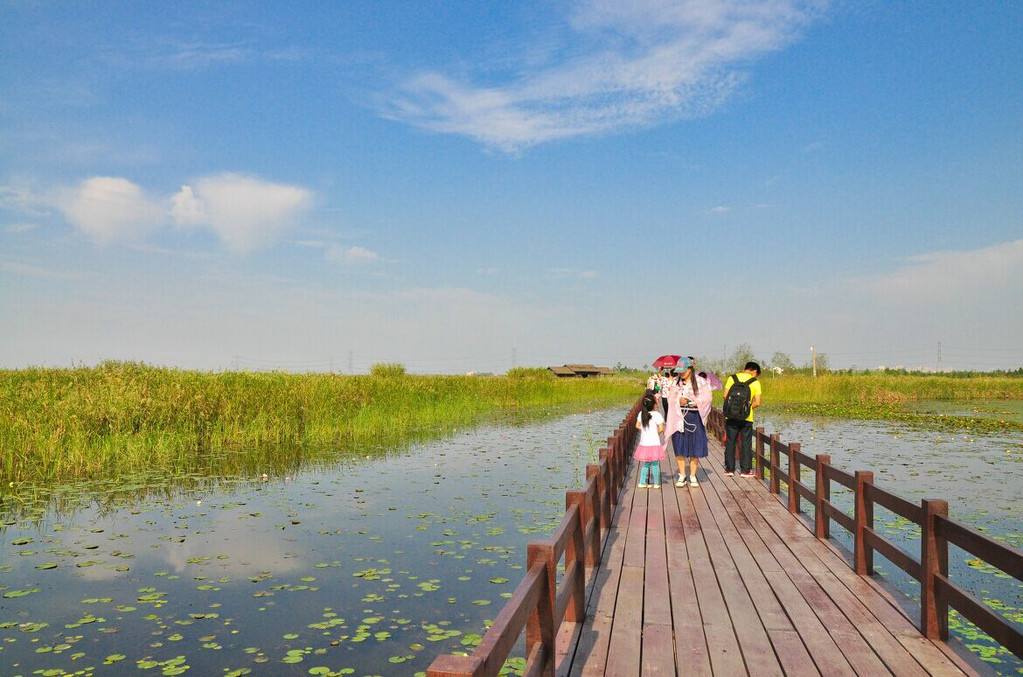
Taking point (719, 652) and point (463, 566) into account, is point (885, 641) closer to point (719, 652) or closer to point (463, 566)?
point (719, 652)

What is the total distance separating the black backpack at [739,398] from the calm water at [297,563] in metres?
2.56

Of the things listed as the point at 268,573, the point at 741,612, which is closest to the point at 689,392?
the point at 741,612

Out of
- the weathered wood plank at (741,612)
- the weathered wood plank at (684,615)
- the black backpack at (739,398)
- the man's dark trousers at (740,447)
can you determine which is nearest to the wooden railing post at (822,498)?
the weathered wood plank at (741,612)

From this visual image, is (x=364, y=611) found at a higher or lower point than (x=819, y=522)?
lower

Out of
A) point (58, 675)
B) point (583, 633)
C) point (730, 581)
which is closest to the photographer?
point (583, 633)

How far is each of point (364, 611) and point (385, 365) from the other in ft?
113

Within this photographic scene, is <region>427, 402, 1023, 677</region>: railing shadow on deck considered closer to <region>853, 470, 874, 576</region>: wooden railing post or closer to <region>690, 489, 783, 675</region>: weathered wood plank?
<region>853, 470, 874, 576</region>: wooden railing post

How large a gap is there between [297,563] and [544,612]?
5.26 m

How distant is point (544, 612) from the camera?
13.0ft

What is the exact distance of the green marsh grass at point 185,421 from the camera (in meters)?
14.1

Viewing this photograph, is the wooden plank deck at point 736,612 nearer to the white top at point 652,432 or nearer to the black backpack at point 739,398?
the white top at point 652,432

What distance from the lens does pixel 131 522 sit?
33.5ft

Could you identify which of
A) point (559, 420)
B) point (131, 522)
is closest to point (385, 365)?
point (559, 420)

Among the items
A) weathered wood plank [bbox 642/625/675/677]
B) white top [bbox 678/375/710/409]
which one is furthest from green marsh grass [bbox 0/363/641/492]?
weathered wood plank [bbox 642/625/675/677]
